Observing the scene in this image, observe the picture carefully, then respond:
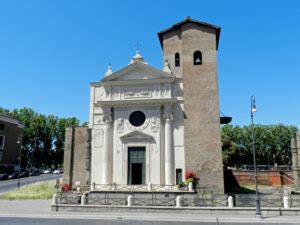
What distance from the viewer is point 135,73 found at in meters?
28.3

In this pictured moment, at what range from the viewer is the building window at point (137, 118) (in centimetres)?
2745

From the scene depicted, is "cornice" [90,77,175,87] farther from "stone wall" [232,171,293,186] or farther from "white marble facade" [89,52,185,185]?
"stone wall" [232,171,293,186]

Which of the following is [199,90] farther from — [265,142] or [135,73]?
[265,142]

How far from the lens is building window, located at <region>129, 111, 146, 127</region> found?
27.5 metres

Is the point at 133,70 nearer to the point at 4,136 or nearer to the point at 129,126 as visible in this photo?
the point at 129,126

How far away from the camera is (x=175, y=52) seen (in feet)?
99.1

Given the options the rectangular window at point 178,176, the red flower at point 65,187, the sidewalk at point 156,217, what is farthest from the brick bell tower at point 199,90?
the red flower at point 65,187

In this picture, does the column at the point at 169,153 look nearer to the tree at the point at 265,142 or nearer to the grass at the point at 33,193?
the grass at the point at 33,193

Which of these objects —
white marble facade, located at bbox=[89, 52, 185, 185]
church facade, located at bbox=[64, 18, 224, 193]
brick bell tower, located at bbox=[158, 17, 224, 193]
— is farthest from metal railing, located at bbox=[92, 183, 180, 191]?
brick bell tower, located at bbox=[158, 17, 224, 193]

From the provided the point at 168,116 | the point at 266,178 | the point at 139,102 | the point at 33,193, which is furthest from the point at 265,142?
the point at 33,193

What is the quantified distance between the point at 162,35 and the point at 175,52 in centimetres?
260

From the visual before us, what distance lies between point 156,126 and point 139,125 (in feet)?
5.45

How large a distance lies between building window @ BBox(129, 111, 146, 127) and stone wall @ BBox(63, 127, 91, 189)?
14.5 ft

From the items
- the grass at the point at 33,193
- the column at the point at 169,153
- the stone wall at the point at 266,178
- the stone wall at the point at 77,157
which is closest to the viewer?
the column at the point at 169,153
